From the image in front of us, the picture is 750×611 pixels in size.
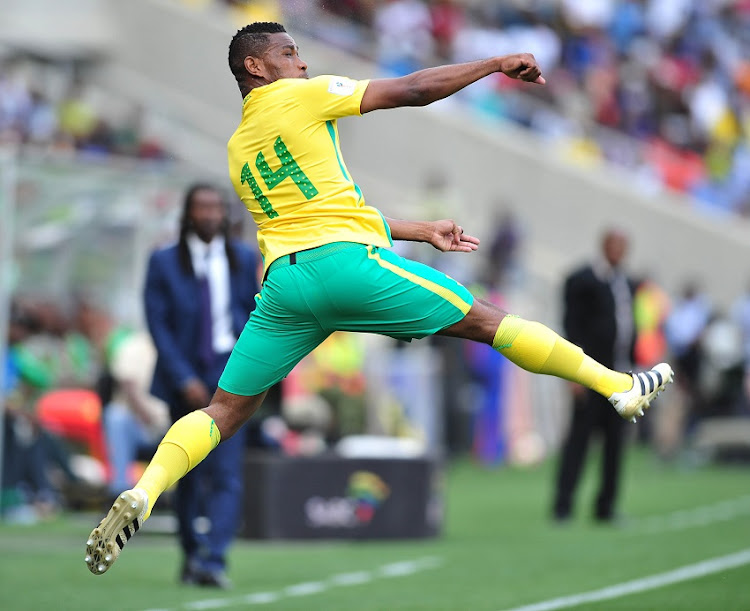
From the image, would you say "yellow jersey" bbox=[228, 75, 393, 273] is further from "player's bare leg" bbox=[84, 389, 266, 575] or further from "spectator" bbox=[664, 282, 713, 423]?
"spectator" bbox=[664, 282, 713, 423]

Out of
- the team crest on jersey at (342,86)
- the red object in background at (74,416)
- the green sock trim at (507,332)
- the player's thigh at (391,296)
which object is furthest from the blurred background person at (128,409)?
the team crest on jersey at (342,86)

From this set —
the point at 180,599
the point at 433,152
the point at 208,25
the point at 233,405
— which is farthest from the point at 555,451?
the point at 233,405

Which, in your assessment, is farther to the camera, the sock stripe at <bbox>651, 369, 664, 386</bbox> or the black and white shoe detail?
the sock stripe at <bbox>651, 369, 664, 386</bbox>

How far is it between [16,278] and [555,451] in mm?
9337

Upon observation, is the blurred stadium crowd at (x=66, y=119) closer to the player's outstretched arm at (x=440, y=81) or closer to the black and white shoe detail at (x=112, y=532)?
the black and white shoe detail at (x=112, y=532)

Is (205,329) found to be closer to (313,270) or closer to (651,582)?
(313,270)

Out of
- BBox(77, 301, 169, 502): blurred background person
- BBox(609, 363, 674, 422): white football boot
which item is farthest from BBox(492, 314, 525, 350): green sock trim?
BBox(77, 301, 169, 502): blurred background person

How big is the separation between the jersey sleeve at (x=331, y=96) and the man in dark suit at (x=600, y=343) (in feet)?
23.4

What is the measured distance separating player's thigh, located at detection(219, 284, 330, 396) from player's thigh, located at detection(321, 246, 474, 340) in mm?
171

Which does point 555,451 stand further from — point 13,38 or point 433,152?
point 13,38

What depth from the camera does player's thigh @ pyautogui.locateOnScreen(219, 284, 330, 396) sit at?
7.20 meters

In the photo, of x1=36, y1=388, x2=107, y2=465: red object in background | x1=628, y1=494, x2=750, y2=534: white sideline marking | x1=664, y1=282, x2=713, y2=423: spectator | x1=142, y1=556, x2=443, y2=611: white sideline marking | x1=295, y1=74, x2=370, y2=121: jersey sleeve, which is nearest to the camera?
x1=295, y1=74, x2=370, y2=121: jersey sleeve

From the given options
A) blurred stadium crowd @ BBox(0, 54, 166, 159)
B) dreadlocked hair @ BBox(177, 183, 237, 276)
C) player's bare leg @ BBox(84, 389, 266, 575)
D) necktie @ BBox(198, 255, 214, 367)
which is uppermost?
blurred stadium crowd @ BBox(0, 54, 166, 159)

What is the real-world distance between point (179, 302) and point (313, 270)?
289 cm
